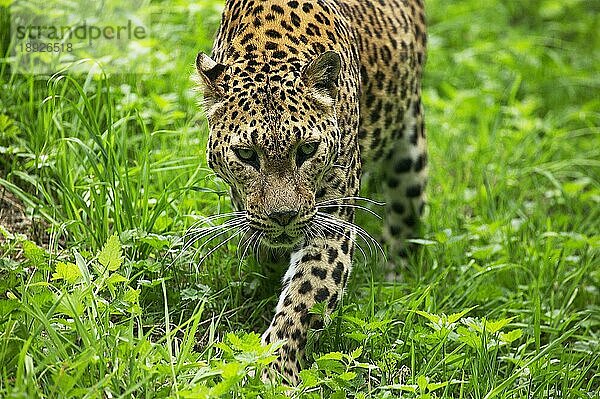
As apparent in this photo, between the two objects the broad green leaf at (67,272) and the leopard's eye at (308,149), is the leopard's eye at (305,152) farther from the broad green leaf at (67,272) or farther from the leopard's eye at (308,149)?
the broad green leaf at (67,272)

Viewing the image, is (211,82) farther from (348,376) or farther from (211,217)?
(348,376)

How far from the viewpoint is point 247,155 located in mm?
5547

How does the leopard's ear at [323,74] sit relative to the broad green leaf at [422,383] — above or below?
above

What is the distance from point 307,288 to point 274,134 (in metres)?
0.94

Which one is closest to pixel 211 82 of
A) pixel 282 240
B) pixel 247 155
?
pixel 247 155

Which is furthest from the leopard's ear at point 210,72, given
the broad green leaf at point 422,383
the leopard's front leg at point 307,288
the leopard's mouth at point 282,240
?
the broad green leaf at point 422,383

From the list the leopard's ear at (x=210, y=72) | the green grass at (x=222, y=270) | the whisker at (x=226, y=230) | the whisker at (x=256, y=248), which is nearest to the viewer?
the green grass at (x=222, y=270)

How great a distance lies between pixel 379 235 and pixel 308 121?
8.32 feet

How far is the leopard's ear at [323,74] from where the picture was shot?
560 centimetres

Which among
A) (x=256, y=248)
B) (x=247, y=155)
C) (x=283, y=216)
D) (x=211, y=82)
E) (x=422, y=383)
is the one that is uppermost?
(x=211, y=82)

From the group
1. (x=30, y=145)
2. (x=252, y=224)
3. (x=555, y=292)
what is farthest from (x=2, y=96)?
(x=555, y=292)

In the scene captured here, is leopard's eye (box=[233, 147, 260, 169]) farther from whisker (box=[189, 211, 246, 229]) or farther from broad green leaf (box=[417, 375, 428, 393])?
broad green leaf (box=[417, 375, 428, 393])

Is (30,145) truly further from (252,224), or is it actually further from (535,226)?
(535,226)

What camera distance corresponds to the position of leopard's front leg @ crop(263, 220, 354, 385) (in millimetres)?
5633
